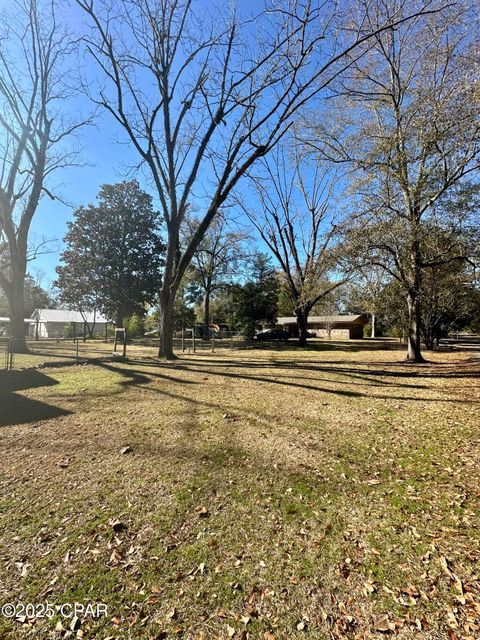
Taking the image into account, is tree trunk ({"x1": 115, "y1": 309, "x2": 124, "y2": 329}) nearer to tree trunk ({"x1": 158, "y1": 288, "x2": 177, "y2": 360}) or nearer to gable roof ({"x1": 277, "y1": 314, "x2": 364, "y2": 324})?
tree trunk ({"x1": 158, "y1": 288, "x2": 177, "y2": 360})

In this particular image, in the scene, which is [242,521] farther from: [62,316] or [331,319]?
[62,316]

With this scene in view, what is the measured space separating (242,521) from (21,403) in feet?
19.1

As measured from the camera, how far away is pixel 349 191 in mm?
12570

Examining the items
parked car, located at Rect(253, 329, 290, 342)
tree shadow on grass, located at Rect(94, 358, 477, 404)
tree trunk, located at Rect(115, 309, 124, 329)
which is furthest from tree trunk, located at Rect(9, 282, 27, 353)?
parked car, located at Rect(253, 329, 290, 342)

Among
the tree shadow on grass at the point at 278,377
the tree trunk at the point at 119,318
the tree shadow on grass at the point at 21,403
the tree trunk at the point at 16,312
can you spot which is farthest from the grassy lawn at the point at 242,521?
the tree trunk at the point at 119,318

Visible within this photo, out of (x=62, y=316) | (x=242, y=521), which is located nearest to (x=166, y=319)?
(x=242, y=521)

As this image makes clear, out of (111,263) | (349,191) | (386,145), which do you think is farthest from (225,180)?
(111,263)

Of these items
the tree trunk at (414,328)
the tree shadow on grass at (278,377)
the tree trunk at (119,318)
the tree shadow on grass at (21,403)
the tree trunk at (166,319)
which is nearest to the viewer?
the tree shadow on grass at (21,403)

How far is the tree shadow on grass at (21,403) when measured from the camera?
18.6 feet

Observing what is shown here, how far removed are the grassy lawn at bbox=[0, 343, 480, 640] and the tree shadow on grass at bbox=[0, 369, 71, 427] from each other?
57 mm

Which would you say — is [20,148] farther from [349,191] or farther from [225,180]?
[349,191]

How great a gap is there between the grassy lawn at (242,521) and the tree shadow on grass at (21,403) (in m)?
0.06

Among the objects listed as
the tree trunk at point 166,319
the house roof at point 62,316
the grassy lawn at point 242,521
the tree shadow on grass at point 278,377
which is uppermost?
the house roof at point 62,316

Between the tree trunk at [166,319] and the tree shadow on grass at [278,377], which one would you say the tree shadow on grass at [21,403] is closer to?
the tree shadow on grass at [278,377]
